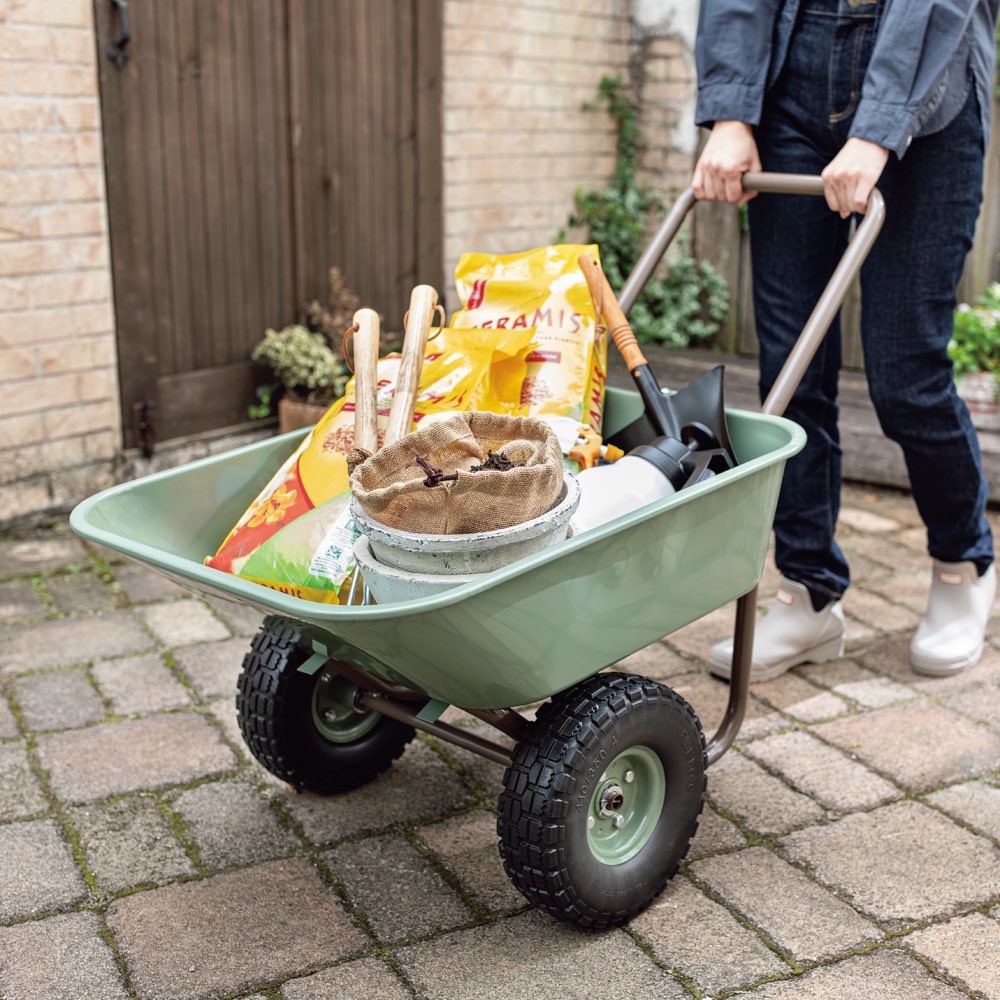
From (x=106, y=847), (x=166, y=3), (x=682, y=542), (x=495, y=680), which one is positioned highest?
(x=166, y=3)

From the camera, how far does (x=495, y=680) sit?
5.53 ft

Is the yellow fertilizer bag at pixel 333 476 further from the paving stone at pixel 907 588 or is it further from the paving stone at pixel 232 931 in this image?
the paving stone at pixel 907 588

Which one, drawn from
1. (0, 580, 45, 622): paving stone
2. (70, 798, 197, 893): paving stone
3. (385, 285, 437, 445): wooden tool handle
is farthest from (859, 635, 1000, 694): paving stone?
(0, 580, 45, 622): paving stone

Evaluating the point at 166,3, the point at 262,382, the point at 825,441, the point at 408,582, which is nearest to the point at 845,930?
the point at 408,582

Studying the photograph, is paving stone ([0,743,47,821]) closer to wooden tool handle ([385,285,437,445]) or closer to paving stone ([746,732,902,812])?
wooden tool handle ([385,285,437,445])

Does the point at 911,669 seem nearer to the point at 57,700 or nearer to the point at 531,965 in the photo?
the point at 531,965

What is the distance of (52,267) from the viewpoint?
11.9 ft

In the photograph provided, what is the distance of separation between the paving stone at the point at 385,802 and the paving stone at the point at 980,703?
1.07m

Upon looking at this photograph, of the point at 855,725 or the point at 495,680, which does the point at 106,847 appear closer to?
the point at 495,680

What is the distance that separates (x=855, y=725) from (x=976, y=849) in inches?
18.6

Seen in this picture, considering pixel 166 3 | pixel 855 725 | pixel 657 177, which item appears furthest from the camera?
pixel 657 177

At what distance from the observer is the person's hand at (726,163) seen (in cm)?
236

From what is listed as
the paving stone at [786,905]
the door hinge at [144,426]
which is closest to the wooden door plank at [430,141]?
the door hinge at [144,426]

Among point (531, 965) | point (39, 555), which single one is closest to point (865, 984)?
point (531, 965)
